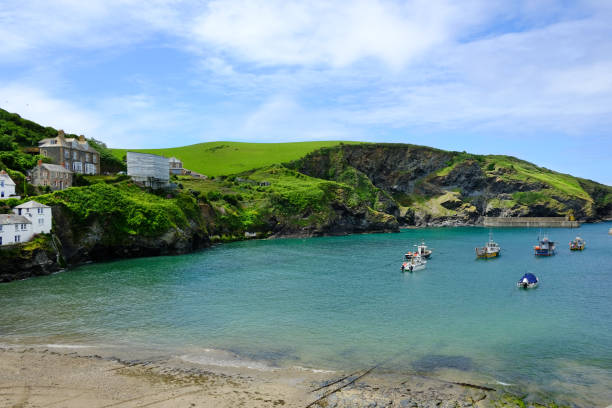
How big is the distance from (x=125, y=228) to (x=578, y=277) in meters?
84.8

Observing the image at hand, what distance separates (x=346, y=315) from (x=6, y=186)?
210 feet

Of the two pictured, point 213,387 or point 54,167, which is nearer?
point 213,387

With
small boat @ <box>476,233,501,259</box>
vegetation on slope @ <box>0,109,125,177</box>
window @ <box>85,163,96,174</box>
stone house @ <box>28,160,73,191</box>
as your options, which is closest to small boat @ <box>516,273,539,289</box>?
small boat @ <box>476,233,501,259</box>

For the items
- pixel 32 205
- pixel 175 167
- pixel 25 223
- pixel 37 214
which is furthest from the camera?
pixel 175 167

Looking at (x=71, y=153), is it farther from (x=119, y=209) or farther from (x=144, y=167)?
(x=119, y=209)

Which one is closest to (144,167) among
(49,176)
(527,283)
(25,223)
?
(49,176)

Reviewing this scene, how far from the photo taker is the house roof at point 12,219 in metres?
60.9

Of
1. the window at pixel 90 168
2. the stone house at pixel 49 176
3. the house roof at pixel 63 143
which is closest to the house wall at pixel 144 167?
the window at pixel 90 168

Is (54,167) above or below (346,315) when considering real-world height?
above

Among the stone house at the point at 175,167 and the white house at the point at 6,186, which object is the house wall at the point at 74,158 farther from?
the stone house at the point at 175,167

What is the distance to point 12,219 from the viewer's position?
62375 millimetres

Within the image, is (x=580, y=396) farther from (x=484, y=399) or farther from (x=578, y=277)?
(x=578, y=277)

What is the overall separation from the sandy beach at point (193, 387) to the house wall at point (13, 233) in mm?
37516

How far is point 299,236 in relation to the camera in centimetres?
14350
